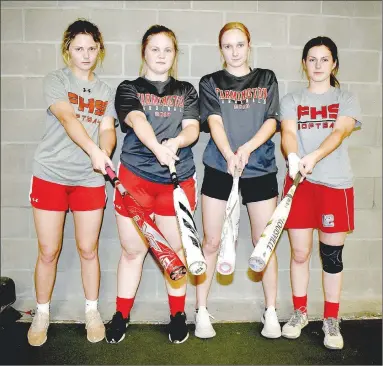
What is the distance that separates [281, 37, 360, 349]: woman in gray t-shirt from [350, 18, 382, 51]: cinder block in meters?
0.44

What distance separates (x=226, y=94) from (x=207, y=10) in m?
0.62

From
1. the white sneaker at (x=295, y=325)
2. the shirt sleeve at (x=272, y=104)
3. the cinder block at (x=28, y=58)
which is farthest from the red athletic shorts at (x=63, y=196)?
the white sneaker at (x=295, y=325)

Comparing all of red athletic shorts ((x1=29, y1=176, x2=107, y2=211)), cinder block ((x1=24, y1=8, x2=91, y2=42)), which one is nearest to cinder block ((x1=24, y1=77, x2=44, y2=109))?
cinder block ((x1=24, y1=8, x2=91, y2=42))

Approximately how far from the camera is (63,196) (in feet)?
6.96

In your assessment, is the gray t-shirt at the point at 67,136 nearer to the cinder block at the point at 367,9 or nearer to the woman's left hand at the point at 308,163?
the woman's left hand at the point at 308,163

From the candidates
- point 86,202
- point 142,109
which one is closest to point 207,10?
point 142,109

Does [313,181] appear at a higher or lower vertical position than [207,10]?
lower

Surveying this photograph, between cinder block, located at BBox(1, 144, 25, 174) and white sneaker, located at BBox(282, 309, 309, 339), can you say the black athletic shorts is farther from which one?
cinder block, located at BBox(1, 144, 25, 174)

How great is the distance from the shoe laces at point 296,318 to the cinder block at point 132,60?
1.61 metres

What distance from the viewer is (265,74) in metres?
2.22

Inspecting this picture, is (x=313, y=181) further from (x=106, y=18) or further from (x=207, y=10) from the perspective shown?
(x=106, y=18)

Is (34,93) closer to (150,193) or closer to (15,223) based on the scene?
(15,223)

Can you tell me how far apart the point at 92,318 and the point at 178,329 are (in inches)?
18.1

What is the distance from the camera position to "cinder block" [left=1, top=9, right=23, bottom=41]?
2.41 m
